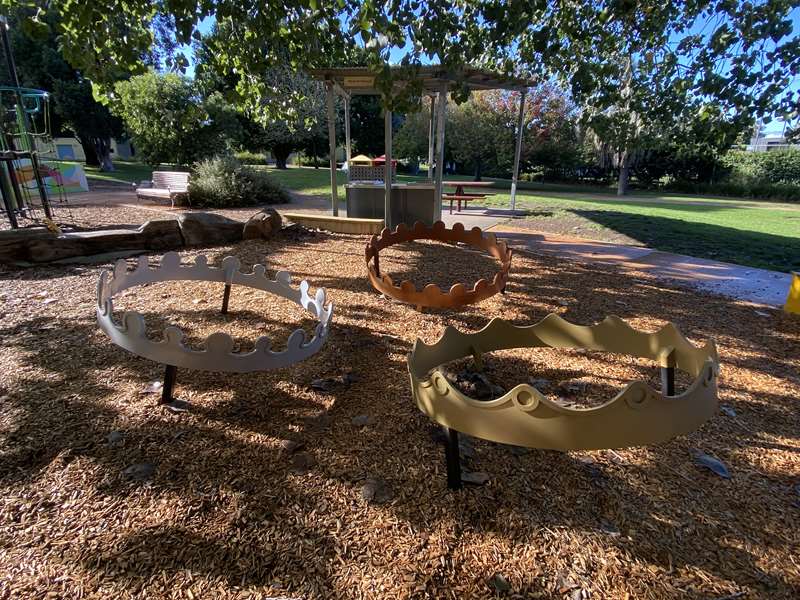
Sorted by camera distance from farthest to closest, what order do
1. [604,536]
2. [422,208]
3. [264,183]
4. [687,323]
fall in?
[264,183] → [422,208] → [687,323] → [604,536]

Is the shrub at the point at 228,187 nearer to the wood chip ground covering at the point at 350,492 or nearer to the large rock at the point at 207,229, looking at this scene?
the large rock at the point at 207,229

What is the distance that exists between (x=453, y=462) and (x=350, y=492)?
496 mm

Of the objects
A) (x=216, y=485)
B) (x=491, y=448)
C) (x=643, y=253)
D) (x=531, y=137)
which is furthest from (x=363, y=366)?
(x=531, y=137)

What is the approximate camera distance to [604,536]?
186cm

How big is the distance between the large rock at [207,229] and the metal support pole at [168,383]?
4.91 metres

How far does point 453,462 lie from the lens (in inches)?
81.4

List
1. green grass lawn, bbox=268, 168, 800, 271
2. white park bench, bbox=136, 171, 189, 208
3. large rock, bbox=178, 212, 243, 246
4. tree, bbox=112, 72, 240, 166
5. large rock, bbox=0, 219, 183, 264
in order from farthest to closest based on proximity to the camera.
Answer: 1. tree, bbox=112, 72, 240, 166
2. white park bench, bbox=136, 171, 189, 208
3. green grass lawn, bbox=268, 168, 800, 271
4. large rock, bbox=178, 212, 243, 246
5. large rock, bbox=0, 219, 183, 264

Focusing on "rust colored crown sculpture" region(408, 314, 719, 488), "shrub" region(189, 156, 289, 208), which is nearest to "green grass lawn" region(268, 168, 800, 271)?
"rust colored crown sculpture" region(408, 314, 719, 488)

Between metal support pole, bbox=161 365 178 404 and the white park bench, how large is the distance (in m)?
10.4

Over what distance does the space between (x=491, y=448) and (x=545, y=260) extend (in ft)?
16.4

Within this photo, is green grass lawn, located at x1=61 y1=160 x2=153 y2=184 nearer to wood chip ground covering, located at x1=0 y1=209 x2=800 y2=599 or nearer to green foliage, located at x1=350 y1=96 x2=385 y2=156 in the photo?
green foliage, located at x1=350 y1=96 x2=385 y2=156

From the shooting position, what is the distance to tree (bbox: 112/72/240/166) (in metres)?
16.9

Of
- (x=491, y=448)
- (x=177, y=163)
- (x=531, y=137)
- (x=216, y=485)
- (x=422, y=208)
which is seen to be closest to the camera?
(x=216, y=485)

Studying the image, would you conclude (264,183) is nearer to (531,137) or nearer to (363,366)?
(363,366)
